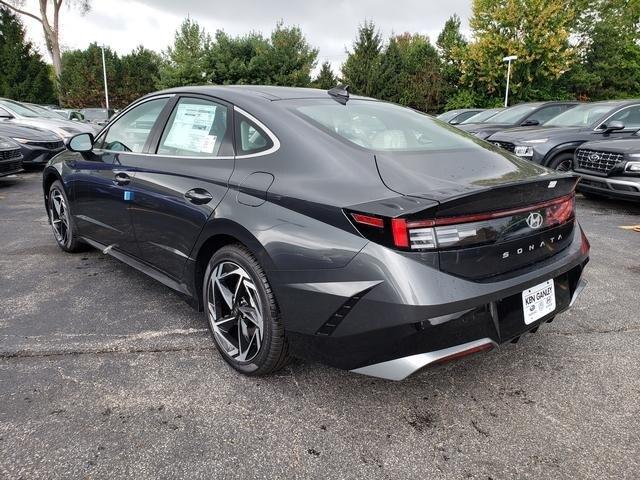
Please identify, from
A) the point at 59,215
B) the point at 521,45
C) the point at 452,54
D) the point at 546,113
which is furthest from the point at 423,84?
the point at 59,215

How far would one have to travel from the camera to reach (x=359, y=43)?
33.3 meters

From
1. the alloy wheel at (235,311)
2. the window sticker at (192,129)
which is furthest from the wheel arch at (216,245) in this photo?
the window sticker at (192,129)

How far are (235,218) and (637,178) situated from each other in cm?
583

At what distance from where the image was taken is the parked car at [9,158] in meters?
7.85

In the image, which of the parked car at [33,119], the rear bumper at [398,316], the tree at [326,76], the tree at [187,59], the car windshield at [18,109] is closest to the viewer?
the rear bumper at [398,316]

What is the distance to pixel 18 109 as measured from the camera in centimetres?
1106

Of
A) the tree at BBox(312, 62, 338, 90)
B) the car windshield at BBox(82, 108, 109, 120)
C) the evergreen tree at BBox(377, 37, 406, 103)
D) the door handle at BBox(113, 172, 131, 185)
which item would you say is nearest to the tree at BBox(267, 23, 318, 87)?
the tree at BBox(312, 62, 338, 90)

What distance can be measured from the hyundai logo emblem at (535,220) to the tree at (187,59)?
28843mm

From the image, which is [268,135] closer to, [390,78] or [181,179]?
[181,179]

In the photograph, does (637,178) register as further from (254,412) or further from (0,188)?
(0,188)

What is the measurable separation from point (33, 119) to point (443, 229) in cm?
1161

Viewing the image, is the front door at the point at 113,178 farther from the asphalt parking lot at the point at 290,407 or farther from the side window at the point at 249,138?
the side window at the point at 249,138

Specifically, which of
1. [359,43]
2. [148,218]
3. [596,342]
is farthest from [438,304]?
[359,43]

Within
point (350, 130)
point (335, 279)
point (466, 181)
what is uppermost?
point (350, 130)
